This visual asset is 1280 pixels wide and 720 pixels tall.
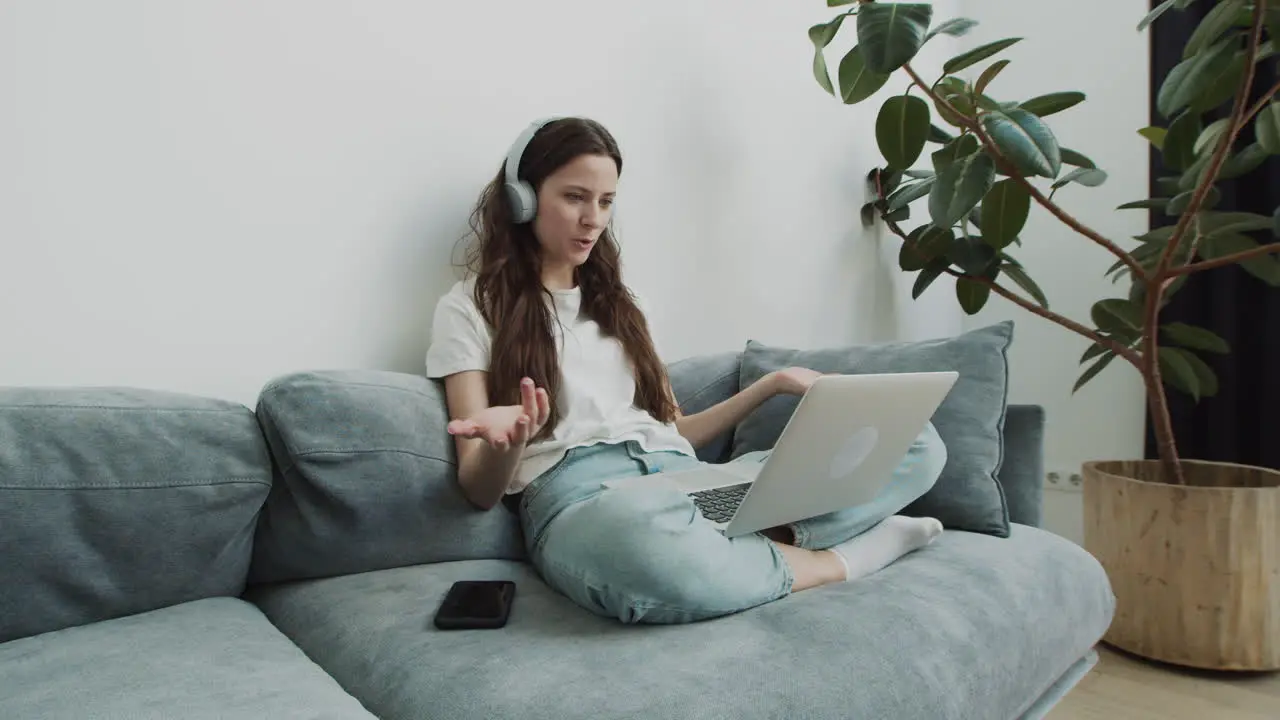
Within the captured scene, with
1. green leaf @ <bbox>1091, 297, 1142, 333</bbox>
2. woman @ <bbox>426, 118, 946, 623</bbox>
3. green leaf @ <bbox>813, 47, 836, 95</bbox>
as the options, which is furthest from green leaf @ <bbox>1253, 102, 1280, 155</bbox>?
woman @ <bbox>426, 118, 946, 623</bbox>

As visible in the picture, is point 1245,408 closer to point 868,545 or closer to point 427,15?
point 868,545

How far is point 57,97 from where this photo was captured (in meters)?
1.08

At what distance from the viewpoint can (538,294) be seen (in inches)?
57.3

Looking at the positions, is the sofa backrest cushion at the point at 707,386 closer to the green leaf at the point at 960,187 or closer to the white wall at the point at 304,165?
the white wall at the point at 304,165

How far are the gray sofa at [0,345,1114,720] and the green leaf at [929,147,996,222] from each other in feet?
→ 2.33

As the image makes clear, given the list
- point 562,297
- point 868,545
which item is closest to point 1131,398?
point 868,545

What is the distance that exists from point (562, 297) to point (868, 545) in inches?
27.6

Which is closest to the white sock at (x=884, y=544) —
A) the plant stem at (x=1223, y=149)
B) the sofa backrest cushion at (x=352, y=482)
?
the sofa backrest cushion at (x=352, y=482)

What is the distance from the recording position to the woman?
1.00 m

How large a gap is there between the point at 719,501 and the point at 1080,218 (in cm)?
202

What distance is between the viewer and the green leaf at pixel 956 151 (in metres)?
1.78

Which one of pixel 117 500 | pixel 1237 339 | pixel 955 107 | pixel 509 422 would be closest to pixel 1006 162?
pixel 955 107

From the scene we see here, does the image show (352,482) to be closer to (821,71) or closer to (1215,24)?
(821,71)

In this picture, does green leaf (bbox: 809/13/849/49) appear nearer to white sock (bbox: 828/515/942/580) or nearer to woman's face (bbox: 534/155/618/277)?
woman's face (bbox: 534/155/618/277)
